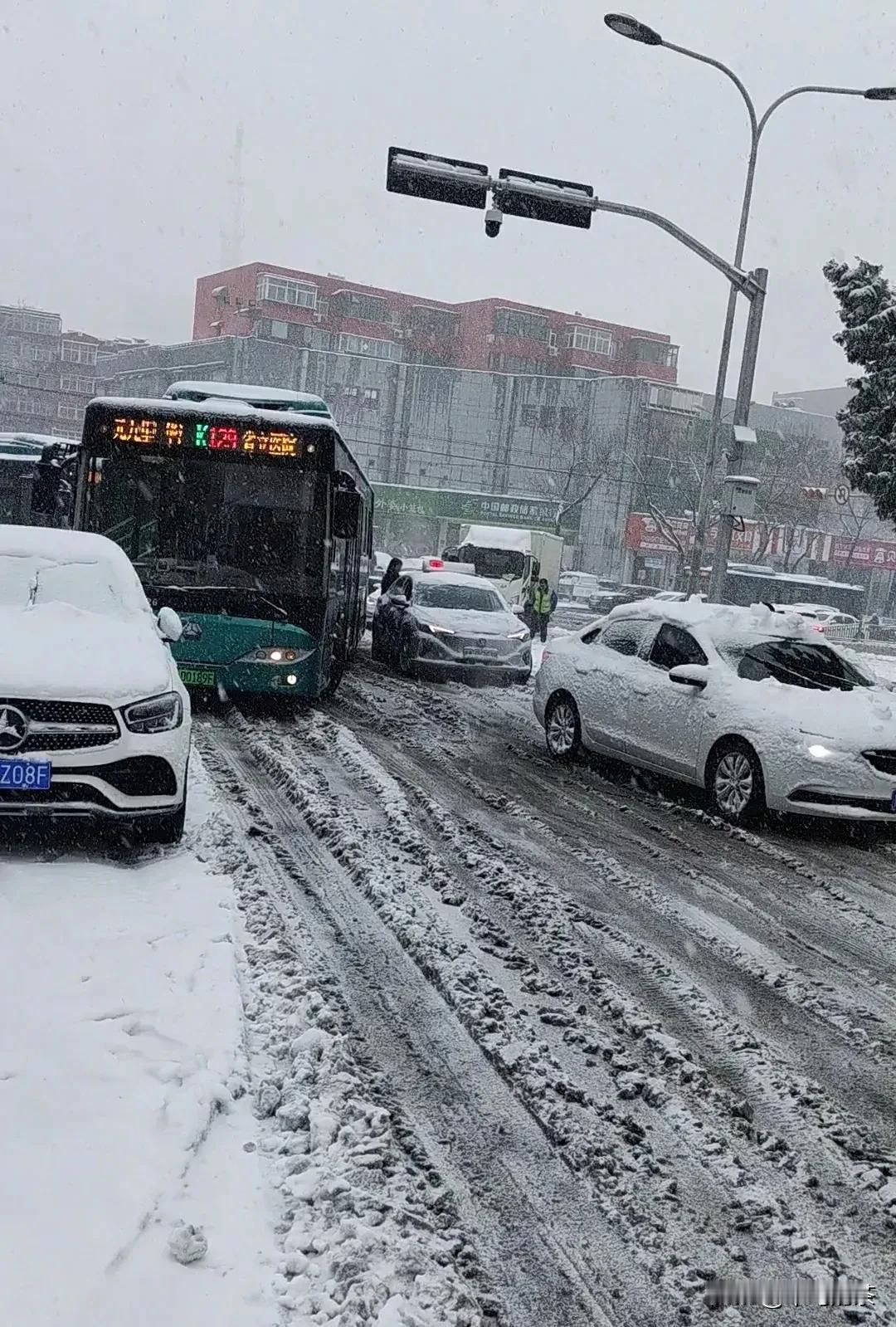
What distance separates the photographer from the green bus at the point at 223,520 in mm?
11484

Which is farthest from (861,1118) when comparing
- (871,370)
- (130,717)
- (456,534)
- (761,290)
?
(456,534)

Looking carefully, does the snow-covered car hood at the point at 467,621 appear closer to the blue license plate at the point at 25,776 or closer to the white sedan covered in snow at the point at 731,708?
the white sedan covered in snow at the point at 731,708

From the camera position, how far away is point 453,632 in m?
16.6

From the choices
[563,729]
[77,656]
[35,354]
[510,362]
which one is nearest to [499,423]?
[510,362]

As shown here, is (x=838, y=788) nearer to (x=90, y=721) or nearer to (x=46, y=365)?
(x=90, y=721)

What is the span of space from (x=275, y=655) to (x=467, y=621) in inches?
221

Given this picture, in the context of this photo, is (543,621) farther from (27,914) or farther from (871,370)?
(27,914)

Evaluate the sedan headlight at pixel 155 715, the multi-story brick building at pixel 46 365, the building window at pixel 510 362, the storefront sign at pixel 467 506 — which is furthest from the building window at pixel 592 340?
the sedan headlight at pixel 155 715

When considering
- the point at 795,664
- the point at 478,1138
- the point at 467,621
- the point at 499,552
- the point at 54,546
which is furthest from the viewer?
the point at 499,552

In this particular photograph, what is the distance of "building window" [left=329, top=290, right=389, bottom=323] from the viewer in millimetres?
91438

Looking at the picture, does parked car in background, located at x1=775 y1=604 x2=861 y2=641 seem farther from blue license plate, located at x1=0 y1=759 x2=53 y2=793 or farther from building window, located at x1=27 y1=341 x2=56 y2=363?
building window, located at x1=27 y1=341 x2=56 y2=363

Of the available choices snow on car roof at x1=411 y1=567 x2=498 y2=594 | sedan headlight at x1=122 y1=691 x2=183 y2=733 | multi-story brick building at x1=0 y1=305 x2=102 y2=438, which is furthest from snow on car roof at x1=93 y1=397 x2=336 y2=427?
multi-story brick building at x1=0 y1=305 x2=102 y2=438

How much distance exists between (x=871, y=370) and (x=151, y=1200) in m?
19.4

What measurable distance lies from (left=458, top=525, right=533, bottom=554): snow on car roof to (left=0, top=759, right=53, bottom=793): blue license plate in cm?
3541
